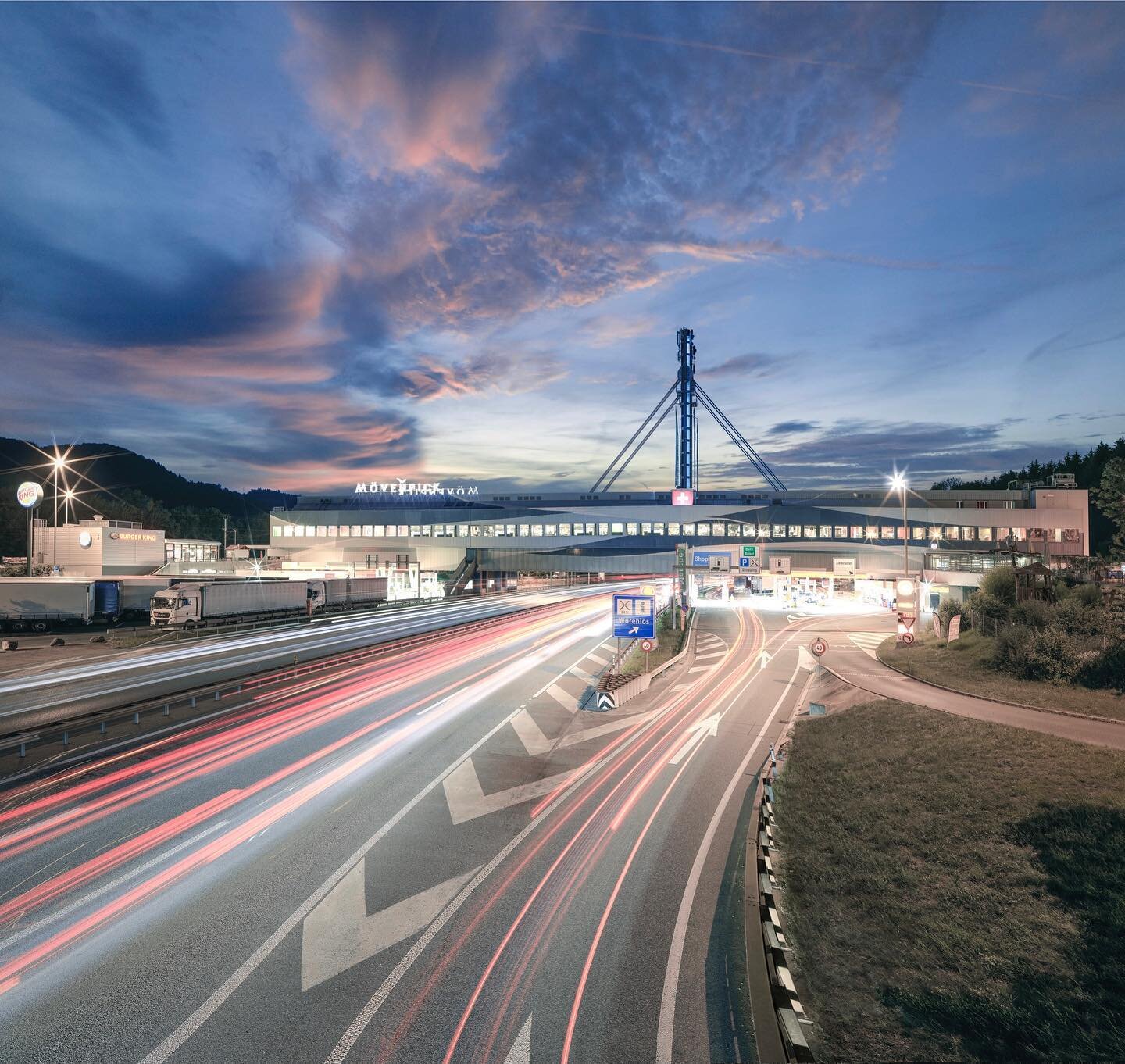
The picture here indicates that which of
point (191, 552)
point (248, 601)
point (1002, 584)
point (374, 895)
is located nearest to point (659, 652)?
point (1002, 584)

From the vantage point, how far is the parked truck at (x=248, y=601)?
157 ft

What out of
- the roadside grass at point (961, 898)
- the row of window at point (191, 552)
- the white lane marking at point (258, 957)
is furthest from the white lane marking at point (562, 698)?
the row of window at point (191, 552)

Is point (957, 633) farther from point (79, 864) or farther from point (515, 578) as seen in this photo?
point (515, 578)

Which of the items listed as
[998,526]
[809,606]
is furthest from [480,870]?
[998,526]

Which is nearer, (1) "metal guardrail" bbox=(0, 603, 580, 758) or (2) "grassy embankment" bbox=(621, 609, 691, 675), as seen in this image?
(1) "metal guardrail" bbox=(0, 603, 580, 758)

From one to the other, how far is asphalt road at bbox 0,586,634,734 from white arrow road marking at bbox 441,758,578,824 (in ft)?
51.3

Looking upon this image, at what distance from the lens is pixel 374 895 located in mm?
11883

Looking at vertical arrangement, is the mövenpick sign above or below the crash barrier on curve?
above

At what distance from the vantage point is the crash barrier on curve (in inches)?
317

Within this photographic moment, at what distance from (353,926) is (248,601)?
49.4 meters

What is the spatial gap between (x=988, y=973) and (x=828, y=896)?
2938 millimetres

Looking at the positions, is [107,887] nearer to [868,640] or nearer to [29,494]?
[868,640]

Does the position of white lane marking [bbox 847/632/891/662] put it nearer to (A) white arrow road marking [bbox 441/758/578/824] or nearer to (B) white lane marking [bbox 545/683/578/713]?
(B) white lane marking [bbox 545/683/578/713]

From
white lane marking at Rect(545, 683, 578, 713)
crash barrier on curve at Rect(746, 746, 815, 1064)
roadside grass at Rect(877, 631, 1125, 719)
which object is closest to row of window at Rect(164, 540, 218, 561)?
white lane marking at Rect(545, 683, 578, 713)
